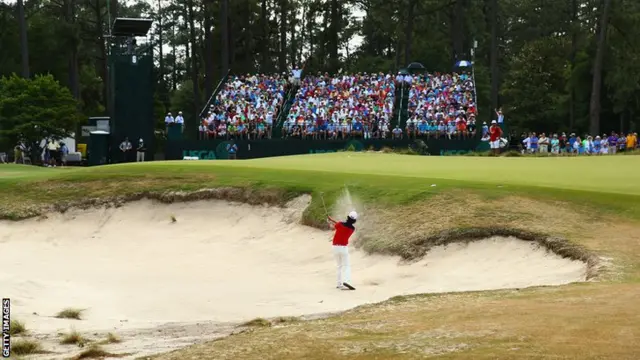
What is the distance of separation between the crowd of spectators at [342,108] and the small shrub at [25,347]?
117 ft

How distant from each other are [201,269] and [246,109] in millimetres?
31624

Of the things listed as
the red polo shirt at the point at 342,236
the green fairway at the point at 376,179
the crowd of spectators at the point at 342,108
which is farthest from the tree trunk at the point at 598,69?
the red polo shirt at the point at 342,236

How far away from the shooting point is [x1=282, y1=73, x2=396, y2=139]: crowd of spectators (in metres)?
46.2

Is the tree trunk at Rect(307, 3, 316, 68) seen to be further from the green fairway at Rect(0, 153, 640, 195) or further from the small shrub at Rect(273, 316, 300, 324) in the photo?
the small shrub at Rect(273, 316, 300, 324)

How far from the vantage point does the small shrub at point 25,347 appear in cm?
1008

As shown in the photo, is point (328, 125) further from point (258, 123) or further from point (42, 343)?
point (42, 343)

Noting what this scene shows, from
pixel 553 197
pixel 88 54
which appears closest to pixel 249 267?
pixel 553 197

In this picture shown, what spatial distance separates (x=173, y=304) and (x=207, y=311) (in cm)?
93

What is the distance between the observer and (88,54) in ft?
271

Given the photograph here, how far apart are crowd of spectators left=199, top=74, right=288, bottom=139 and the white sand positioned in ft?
76.6

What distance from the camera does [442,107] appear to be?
47.2m

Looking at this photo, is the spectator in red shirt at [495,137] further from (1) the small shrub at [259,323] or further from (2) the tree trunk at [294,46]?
(2) the tree trunk at [294,46]

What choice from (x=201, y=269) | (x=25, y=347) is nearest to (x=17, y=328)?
(x=25, y=347)

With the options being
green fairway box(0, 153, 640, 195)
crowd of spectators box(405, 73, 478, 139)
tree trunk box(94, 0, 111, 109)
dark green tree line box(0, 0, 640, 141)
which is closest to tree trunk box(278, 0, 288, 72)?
dark green tree line box(0, 0, 640, 141)
